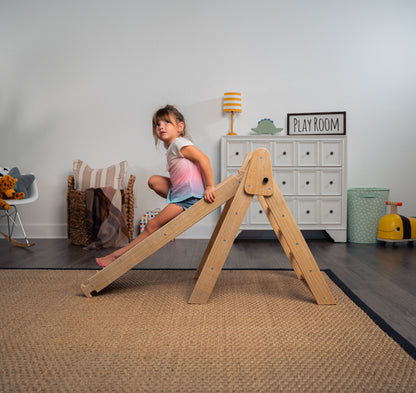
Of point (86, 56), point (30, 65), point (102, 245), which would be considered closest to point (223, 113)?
point (86, 56)

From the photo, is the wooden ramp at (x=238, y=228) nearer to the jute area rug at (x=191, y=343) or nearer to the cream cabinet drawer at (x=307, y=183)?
the jute area rug at (x=191, y=343)

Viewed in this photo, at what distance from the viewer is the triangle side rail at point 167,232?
185 cm

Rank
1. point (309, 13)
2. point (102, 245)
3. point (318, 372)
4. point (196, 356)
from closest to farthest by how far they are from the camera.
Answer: point (318, 372) → point (196, 356) → point (102, 245) → point (309, 13)

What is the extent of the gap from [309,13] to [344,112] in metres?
1.00

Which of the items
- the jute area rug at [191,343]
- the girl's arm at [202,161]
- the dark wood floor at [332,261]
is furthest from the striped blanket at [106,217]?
the girl's arm at [202,161]

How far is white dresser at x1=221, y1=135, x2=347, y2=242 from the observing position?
12.2ft

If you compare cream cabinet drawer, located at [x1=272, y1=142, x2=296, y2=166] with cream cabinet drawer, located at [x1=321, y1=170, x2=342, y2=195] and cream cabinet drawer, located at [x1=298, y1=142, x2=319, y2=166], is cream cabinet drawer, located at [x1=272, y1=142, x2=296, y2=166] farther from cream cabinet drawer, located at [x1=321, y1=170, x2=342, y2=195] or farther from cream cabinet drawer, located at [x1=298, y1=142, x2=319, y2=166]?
cream cabinet drawer, located at [x1=321, y1=170, x2=342, y2=195]

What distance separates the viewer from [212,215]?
4.03 metres

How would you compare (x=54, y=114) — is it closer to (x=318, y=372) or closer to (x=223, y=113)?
(x=223, y=113)

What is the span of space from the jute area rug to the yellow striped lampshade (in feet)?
7.04

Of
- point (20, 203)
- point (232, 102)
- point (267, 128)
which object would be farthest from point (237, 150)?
point (20, 203)

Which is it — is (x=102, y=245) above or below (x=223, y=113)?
below

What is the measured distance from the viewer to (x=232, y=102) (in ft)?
12.7

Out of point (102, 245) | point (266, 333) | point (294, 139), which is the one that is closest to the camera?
point (266, 333)
